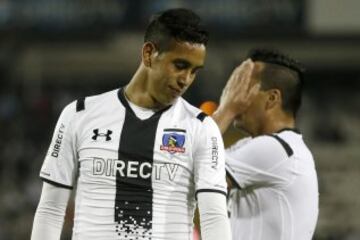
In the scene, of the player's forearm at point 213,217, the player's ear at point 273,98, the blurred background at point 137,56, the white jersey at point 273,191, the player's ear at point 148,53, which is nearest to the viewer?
the player's forearm at point 213,217

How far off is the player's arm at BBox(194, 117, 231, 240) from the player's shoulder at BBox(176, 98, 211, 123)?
0.02m

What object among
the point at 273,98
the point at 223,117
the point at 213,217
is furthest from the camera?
the point at 273,98

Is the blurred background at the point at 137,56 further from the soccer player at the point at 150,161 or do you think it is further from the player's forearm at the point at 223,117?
the soccer player at the point at 150,161

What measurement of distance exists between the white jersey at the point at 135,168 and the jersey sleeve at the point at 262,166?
0.72 metres

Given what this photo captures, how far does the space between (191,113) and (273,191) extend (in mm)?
804

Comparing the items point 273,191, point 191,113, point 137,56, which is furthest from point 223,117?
point 137,56

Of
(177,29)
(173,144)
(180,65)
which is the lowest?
(173,144)

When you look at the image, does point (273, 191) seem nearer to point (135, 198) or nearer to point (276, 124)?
point (276, 124)

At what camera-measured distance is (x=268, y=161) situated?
3.95 metres

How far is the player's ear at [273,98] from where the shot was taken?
4.09 meters

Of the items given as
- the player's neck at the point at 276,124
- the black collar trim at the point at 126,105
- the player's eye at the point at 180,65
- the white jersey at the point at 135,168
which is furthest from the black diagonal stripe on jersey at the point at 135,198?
the player's neck at the point at 276,124

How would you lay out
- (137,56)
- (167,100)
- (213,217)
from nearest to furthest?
(213,217)
(167,100)
(137,56)

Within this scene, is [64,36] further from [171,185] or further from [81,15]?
[171,185]

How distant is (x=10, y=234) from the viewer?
36.7ft
